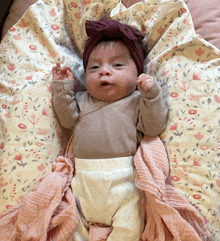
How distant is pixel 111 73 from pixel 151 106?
23 cm

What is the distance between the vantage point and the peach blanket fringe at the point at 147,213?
0.83 m

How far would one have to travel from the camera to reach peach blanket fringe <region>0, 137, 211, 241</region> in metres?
0.83

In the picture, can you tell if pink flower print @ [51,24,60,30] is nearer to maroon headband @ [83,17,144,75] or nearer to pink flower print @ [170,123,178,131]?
maroon headband @ [83,17,144,75]

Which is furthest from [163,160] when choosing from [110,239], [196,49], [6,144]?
[6,144]

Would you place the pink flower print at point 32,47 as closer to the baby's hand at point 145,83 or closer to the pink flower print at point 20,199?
the baby's hand at point 145,83

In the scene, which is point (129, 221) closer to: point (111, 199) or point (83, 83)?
point (111, 199)

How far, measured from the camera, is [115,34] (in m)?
1.07

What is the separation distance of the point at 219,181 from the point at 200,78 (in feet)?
1.34

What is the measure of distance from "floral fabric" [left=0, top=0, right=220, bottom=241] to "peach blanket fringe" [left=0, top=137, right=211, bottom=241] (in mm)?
45

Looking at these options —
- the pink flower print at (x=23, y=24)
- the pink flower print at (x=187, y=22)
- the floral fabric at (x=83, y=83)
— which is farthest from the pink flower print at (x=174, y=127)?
the pink flower print at (x=23, y=24)

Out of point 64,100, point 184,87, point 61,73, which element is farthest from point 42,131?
point 184,87

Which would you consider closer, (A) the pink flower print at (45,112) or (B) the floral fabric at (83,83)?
(B) the floral fabric at (83,83)

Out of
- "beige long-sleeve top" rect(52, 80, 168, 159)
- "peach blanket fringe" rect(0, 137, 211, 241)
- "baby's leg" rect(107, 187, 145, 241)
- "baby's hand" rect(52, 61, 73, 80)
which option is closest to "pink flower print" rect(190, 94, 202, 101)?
"beige long-sleeve top" rect(52, 80, 168, 159)

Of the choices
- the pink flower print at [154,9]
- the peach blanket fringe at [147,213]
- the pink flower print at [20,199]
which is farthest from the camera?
the pink flower print at [154,9]
